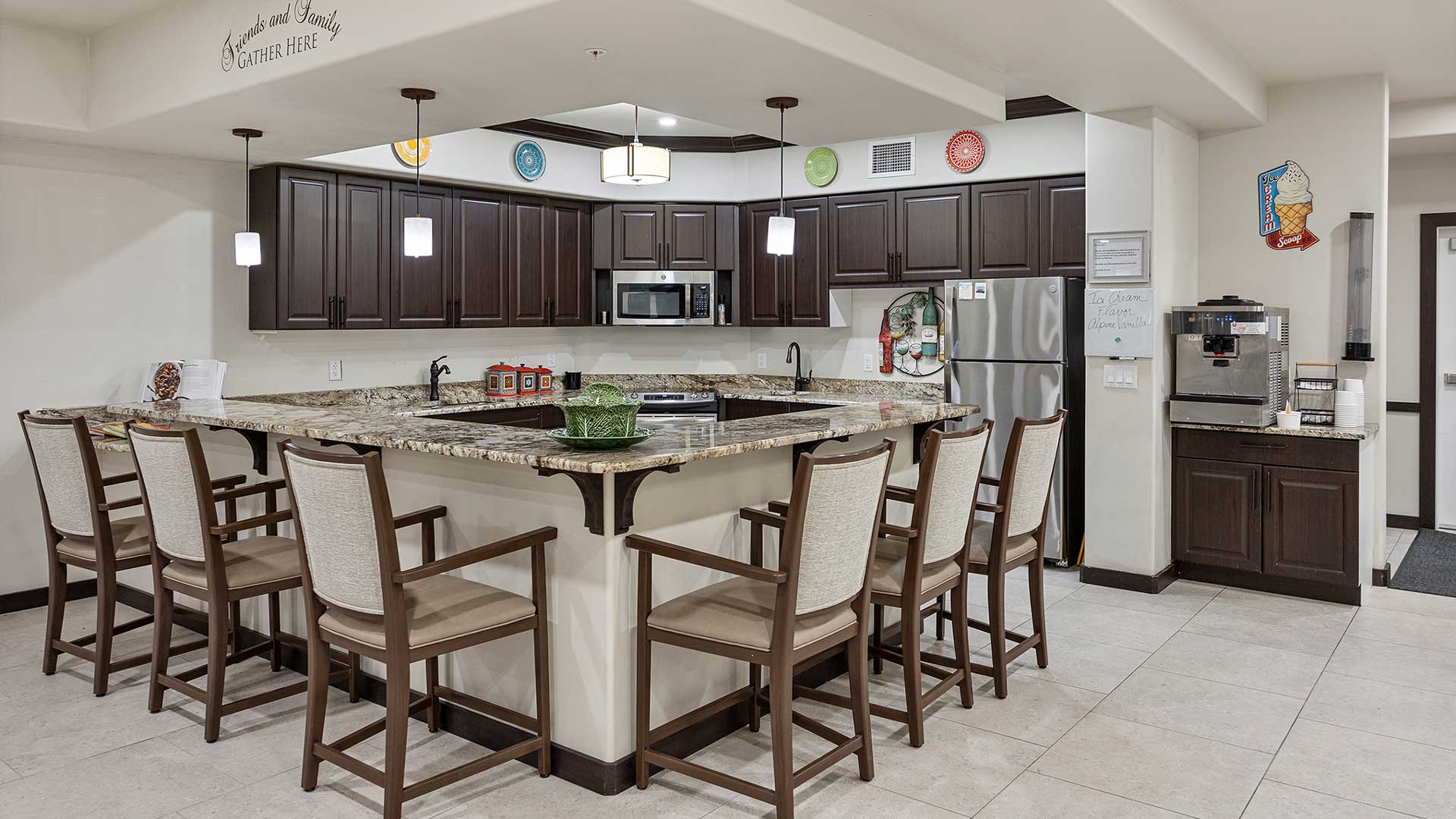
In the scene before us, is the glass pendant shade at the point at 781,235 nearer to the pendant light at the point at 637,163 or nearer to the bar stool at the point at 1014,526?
the pendant light at the point at 637,163

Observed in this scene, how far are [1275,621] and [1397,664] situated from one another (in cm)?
59

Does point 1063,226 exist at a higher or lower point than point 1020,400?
higher

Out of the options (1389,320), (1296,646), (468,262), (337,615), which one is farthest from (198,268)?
(1389,320)

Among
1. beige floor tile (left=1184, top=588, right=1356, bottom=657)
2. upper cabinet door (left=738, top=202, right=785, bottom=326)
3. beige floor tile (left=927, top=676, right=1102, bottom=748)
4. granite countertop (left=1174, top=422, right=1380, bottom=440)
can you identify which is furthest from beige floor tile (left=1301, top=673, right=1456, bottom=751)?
upper cabinet door (left=738, top=202, right=785, bottom=326)

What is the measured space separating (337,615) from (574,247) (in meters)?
4.16

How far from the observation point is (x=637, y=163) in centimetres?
452

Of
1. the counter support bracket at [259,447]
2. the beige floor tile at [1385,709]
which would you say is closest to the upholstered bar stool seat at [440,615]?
the counter support bracket at [259,447]

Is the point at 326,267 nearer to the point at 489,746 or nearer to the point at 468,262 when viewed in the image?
the point at 468,262

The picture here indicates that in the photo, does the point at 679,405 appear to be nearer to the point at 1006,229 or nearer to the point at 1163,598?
the point at 1006,229

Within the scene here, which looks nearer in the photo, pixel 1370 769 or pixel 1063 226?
pixel 1370 769

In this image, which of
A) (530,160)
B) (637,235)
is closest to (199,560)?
(530,160)

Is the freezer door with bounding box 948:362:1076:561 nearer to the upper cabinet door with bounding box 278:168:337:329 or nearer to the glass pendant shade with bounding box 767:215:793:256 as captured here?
the glass pendant shade with bounding box 767:215:793:256

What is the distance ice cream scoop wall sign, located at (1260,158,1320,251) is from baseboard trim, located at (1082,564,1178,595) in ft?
5.75

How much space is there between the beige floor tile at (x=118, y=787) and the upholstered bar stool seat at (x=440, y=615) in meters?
0.63
